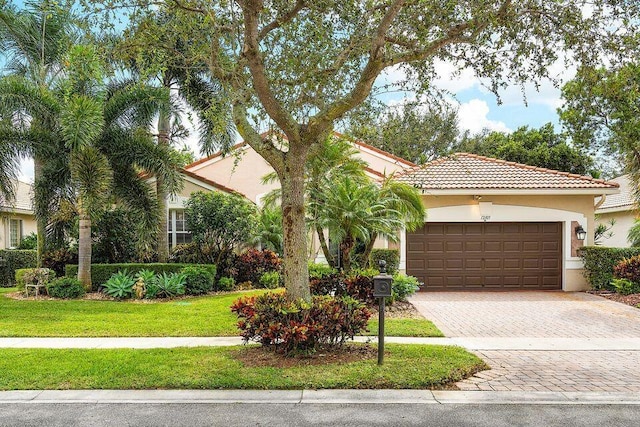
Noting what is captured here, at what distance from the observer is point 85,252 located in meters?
15.5

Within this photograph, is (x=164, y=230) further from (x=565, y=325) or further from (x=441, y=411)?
(x=441, y=411)

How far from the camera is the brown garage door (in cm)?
1709

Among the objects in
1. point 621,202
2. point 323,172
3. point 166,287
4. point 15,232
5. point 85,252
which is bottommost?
point 166,287

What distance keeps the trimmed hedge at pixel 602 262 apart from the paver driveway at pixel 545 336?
0.87m

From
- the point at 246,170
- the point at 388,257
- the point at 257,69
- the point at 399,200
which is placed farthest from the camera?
the point at 246,170

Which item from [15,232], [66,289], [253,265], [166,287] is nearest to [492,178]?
[253,265]

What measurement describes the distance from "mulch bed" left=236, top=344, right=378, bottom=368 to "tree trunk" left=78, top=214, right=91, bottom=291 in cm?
943

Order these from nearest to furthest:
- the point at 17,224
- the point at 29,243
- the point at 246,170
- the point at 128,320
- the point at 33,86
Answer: the point at 128,320
the point at 33,86
the point at 246,170
the point at 29,243
the point at 17,224

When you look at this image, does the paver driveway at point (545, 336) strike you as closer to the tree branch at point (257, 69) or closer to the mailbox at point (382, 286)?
the mailbox at point (382, 286)

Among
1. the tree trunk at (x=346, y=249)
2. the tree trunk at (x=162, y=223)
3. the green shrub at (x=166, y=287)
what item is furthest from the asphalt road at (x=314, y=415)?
the tree trunk at (x=162, y=223)

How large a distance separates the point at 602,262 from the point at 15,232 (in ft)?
80.9

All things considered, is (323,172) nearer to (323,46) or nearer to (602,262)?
(323,46)

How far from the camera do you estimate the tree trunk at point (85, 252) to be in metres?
15.4

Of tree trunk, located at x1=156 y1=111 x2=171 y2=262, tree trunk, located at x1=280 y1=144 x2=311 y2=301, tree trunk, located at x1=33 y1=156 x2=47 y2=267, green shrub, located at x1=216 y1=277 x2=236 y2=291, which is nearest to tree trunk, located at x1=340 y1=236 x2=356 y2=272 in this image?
tree trunk, located at x1=280 y1=144 x2=311 y2=301
